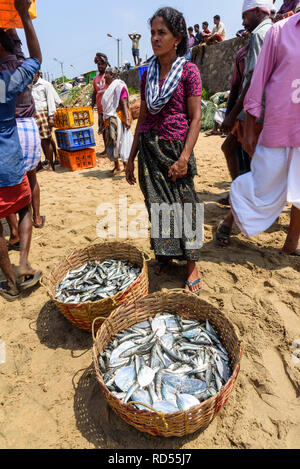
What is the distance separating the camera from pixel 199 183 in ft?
17.7

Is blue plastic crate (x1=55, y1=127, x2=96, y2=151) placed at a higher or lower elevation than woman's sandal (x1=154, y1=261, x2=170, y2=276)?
higher

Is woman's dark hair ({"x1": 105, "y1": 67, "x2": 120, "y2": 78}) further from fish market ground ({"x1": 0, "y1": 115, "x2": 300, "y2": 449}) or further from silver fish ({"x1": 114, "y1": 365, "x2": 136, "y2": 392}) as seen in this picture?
silver fish ({"x1": 114, "y1": 365, "x2": 136, "y2": 392})

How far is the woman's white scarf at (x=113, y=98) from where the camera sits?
6.05 metres

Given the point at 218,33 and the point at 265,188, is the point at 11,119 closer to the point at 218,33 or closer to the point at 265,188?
the point at 265,188

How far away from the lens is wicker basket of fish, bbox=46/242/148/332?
7.25ft

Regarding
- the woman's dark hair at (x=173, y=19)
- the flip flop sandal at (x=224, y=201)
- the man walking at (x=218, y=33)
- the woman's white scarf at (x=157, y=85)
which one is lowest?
the flip flop sandal at (x=224, y=201)

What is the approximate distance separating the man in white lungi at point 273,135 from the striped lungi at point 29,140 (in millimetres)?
2150

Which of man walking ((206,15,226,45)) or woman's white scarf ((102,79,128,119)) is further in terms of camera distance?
man walking ((206,15,226,45))

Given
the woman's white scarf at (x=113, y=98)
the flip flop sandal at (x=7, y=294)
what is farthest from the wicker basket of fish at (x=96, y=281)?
the woman's white scarf at (x=113, y=98)

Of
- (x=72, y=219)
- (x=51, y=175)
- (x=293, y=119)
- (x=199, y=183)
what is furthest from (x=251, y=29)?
(x=51, y=175)

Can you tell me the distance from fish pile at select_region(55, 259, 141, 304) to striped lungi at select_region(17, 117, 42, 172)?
1.33 meters

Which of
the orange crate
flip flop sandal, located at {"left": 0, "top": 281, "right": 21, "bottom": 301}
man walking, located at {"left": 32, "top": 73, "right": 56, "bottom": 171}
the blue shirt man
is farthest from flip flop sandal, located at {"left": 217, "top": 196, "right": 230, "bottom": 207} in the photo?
man walking, located at {"left": 32, "top": 73, "right": 56, "bottom": 171}

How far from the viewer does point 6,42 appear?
246 centimetres

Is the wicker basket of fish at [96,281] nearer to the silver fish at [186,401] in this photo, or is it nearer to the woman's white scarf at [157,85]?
the silver fish at [186,401]
